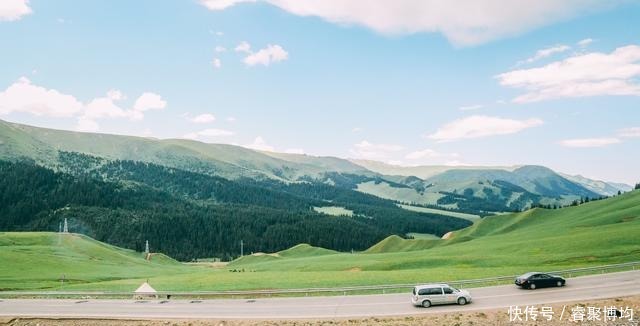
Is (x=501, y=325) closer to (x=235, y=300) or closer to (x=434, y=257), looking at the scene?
(x=235, y=300)

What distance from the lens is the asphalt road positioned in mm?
39938

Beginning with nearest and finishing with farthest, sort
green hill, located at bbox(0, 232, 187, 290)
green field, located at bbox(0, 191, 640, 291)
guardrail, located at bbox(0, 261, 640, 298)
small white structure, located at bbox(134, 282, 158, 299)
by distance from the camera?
guardrail, located at bbox(0, 261, 640, 298) < small white structure, located at bbox(134, 282, 158, 299) < green field, located at bbox(0, 191, 640, 291) < green hill, located at bbox(0, 232, 187, 290)

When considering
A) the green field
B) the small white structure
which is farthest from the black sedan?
the small white structure

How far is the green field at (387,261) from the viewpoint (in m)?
62.5

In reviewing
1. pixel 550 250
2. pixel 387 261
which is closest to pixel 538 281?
pixel 550 250

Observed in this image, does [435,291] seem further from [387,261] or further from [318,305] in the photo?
[387,261]

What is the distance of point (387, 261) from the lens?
8688cm

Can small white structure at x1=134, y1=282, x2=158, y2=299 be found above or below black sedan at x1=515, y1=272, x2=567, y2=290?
below

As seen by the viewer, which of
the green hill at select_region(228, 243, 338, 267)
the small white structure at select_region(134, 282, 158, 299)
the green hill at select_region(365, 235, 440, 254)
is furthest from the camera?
the green hill at select_region(228, 243, 338, 267)

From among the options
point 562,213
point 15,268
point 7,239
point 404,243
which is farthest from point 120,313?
point 562,213

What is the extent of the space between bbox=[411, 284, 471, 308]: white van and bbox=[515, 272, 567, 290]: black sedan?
8302 millimetres

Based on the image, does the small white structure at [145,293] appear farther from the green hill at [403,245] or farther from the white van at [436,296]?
the green hill at [403,245]

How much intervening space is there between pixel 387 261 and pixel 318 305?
148 feet

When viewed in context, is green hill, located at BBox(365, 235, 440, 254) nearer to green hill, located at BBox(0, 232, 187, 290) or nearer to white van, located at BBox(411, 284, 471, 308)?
green hill, located at BBox(0, 232, 187, 290)
